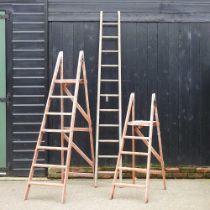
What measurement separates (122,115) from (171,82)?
35.3 inches

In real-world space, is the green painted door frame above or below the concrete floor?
above

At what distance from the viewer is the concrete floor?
23.6 ft

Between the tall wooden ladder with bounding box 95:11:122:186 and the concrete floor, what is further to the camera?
the tall wooden ladder with bounding box 95:11:122:186

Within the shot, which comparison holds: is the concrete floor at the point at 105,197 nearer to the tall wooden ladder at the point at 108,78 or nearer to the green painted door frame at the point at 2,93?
the green painted door frame at the point at 2,93

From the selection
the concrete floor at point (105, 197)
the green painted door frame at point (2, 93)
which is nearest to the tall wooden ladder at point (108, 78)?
the concrete floor at point (105, 197)

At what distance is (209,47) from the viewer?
30.4 feet

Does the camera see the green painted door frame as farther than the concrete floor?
Yes

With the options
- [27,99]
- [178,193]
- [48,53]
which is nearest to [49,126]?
[27,99]

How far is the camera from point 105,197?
25.5 feet

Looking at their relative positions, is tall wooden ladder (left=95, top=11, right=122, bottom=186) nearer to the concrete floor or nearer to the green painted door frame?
the concrete floor

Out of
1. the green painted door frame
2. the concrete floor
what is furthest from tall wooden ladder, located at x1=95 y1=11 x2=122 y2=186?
the green painted door frame

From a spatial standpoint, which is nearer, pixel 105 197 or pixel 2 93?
pixel 105 197

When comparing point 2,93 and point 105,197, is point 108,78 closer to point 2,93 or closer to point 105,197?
point 2,93

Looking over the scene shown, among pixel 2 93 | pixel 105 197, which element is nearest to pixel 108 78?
pixel 2 93
